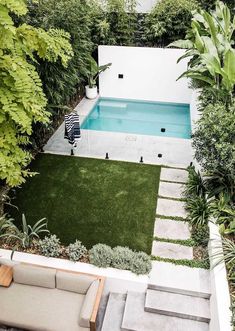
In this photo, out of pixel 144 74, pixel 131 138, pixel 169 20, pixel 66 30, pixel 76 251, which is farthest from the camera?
pixel 144 74

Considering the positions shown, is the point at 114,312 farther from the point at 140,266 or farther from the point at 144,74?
the point at 144,74

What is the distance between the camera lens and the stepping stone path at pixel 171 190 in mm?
10094

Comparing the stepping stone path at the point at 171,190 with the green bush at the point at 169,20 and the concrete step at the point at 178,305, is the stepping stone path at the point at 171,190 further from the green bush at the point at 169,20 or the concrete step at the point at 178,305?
the green bush at the point at 169,20

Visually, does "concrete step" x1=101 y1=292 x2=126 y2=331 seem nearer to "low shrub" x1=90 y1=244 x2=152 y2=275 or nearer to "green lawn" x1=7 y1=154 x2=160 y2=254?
"low shrub" x1=90 y1=244 x2=152 y2=275

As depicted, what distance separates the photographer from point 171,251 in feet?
26.9

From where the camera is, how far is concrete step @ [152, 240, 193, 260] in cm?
804

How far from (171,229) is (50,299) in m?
3.55

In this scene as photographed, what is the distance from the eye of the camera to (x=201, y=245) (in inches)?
326

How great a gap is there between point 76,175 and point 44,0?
6.26 metres

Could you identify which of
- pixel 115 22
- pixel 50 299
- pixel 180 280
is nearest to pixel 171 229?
pixel 180 280

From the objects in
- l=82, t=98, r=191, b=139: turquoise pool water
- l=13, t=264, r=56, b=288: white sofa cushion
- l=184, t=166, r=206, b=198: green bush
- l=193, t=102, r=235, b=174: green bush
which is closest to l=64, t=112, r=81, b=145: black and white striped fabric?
l=82, t=98, r=191, b=139: turquoise pool water

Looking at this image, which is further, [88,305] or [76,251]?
[76,251]

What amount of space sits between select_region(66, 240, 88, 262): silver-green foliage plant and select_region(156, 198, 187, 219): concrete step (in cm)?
257

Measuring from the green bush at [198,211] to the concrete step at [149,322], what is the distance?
2.55 metres
